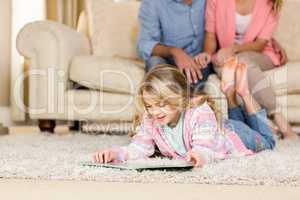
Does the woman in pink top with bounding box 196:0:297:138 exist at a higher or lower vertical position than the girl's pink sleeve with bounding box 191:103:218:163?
higher

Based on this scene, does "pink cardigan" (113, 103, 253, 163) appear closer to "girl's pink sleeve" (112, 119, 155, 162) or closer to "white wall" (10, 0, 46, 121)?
"girl's pink sleeve" (112, 119, 155, 162)

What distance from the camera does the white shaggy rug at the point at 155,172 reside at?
52.7 inches

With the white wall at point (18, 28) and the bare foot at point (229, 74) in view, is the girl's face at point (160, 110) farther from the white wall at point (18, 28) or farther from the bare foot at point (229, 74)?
the white wall at point (18, 28)

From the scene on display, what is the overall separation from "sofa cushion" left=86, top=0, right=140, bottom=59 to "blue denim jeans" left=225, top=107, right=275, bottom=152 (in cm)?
123

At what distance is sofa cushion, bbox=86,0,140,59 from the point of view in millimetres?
3062

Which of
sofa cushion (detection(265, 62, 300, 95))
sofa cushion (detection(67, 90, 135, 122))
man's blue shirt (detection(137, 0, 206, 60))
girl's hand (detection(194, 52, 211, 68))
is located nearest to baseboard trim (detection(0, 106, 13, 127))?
sofa cushion (detection(67, 90, 135, 122))

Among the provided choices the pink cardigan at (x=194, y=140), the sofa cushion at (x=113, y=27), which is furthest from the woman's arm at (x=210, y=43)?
the pink cardigan at (x=194, y=140)

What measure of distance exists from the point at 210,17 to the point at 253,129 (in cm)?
88

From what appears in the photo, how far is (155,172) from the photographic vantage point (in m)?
1.40

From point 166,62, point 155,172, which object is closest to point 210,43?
point 166,62

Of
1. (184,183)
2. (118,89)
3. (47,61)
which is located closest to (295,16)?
(118,89)

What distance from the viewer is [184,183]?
1.32 m

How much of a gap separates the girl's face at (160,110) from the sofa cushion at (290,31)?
156 centimetres

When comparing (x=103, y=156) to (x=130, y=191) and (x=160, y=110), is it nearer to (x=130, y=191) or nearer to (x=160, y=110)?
(x=160, y=110)
